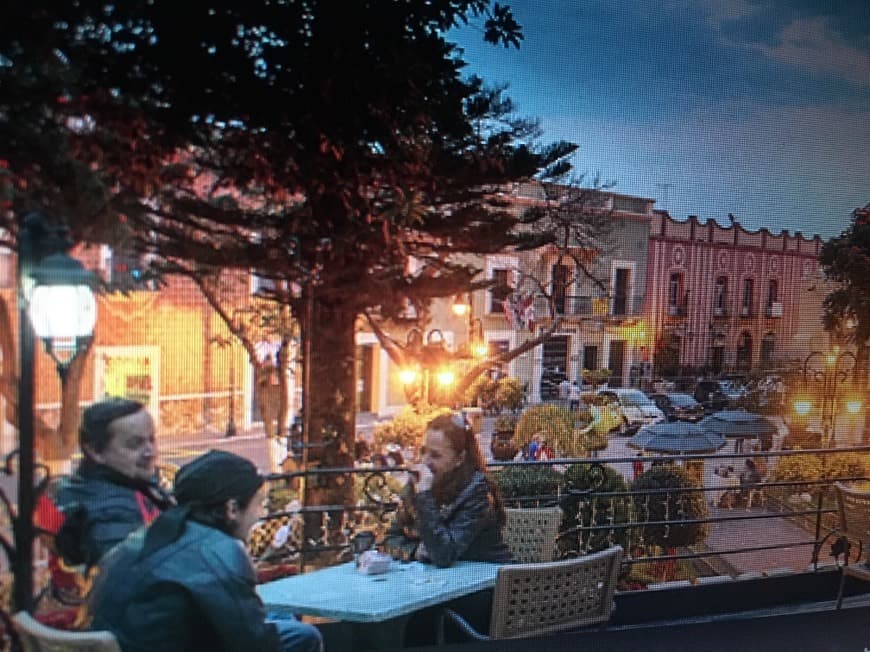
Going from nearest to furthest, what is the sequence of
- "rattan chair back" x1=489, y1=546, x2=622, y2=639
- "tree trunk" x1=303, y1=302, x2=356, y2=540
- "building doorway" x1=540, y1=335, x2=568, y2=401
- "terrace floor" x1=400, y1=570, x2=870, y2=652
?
"tree trunk" x1=303, y1=302, x2=356, y2=540
"rattan chair back" x1=489, y1=546, x2=622, y2=639
"building doorway" x1=540, y1=335, x2=568, y2=401
"terrace floor" x1=400, y1=570, x2=870, y2=652

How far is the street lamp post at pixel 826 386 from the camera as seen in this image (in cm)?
265

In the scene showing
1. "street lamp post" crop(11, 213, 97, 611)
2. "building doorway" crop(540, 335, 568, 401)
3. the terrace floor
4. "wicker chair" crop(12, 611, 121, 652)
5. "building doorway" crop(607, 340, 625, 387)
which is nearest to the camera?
"wicker chair" crop(12, 611, 121, 652)

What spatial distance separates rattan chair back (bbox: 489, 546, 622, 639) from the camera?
2.10 meters

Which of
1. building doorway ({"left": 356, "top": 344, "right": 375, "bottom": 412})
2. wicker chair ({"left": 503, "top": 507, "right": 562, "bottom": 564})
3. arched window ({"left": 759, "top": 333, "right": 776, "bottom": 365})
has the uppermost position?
arched window ({"left": 759, "top": 333, "right": 776, "bottom": 365})

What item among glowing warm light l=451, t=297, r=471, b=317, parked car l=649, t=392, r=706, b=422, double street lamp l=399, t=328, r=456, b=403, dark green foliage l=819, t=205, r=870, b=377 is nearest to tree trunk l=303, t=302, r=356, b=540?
double street lamp l=399, t=328, r=456, b=403

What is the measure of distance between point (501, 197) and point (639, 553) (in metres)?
1.30

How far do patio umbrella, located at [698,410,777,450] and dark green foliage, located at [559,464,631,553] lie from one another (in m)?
0.38

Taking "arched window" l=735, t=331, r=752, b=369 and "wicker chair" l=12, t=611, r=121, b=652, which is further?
"arched window" l=735, t=331, r=752, b=369

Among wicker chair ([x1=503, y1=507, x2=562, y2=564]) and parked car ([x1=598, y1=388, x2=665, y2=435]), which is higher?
parked car ([x1=598, y1=388, x2=665, y2=435])

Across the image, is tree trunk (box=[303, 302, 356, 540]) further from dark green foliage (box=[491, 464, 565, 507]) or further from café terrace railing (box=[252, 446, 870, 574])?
dark green foliage (box=[491, 464, 565, 507])

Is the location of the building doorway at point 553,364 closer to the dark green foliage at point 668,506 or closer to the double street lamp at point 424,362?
the double street lamp at point 424,362

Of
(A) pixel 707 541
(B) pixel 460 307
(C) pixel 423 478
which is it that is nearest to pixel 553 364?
(B) pixel 460 307

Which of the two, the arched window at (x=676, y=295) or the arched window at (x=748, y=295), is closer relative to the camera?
the arched window at (x=676, y=295)

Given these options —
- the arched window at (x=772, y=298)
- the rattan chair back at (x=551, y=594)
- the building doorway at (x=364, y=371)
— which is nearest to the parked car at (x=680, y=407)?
the arched window at (x=772, y=298)
